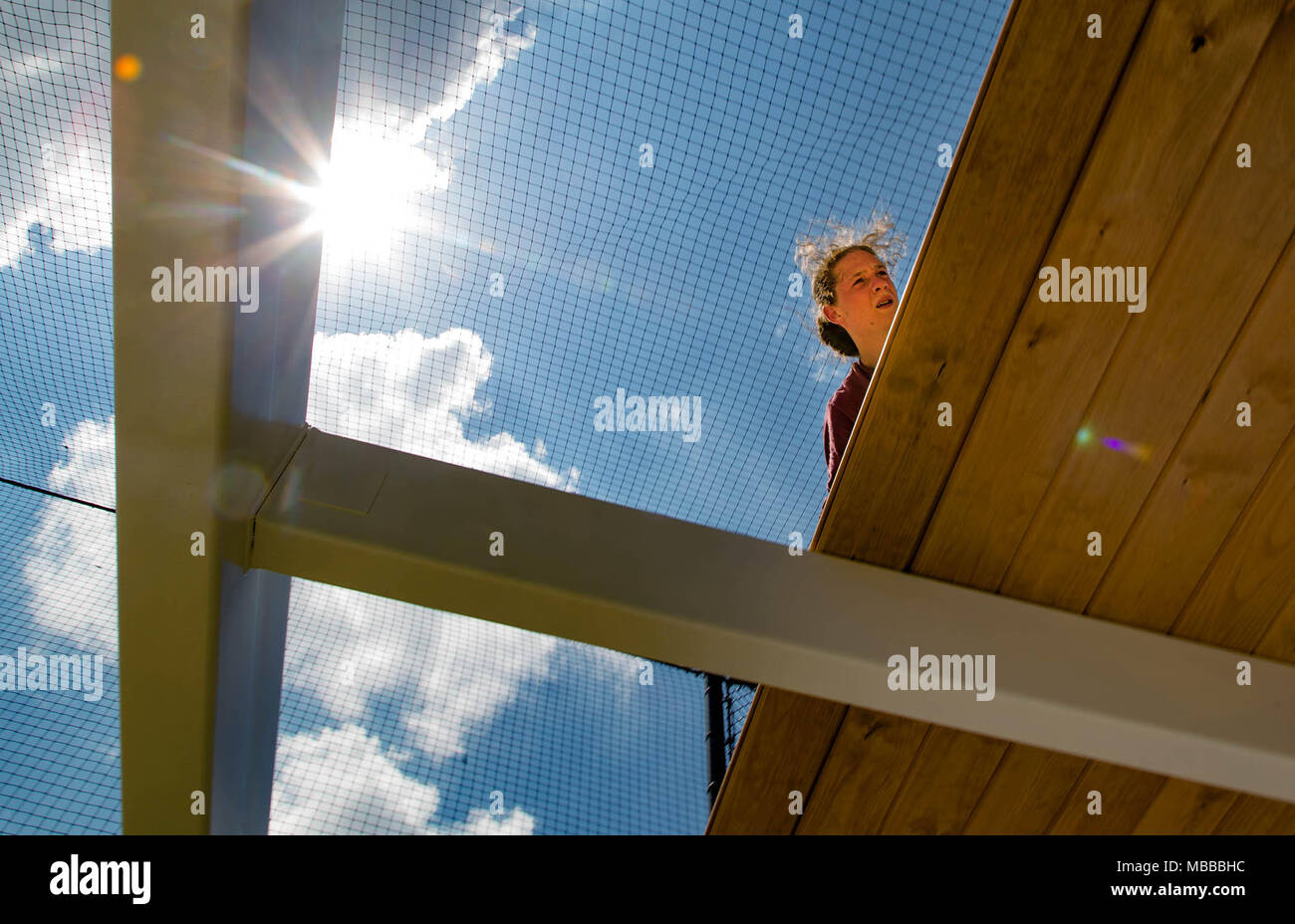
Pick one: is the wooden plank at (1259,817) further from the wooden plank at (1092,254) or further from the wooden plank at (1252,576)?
the wooden plank at (1092,254)

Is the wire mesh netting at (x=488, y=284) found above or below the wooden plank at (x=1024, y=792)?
above

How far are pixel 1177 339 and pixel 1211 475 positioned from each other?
0.89ft

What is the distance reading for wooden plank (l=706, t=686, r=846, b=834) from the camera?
1.75 m

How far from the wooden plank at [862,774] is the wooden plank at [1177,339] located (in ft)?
1.28

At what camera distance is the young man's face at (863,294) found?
8.02ft

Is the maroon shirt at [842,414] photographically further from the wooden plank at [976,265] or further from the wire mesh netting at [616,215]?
the wooden plank at [976,265]

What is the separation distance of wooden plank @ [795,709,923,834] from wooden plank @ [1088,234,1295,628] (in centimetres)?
47

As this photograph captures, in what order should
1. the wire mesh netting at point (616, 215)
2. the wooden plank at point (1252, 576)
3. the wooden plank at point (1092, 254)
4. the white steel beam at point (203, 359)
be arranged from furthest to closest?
the wire mesh netting at point (616, 215) → the wooden plank at point (1252, 576) → the wooden plank at point (1092, 254) → the white steel beam at point (203, 359)

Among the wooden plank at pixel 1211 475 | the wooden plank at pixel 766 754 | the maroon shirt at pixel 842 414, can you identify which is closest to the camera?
the wooden plank at pixel 1211 475

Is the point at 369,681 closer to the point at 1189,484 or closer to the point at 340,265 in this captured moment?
the point at 340,265

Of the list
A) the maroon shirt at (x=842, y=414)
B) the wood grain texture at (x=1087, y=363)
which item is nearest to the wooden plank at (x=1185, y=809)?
the wood grain texture at (x=1087, y=363)

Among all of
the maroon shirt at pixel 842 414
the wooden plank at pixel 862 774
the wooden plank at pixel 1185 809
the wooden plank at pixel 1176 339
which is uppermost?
the maroon shirt at pixel 842 414

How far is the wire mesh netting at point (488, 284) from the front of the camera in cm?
191

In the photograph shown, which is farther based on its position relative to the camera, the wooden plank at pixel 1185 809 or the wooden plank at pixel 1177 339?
the wooden plank at pixel 1185 809
